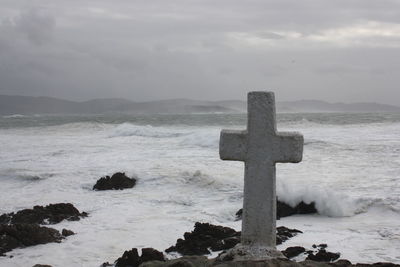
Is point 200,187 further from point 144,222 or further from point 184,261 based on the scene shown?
point 184,261

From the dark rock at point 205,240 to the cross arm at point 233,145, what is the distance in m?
1.43

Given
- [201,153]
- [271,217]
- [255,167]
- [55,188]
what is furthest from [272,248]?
[201,153]

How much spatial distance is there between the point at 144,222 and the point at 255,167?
3383mm

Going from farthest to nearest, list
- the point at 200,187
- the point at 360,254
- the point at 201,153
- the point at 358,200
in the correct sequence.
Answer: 1. the point at 201,153
2. the point at 200,187
3. the point at 358,200
4. the point at 360,254

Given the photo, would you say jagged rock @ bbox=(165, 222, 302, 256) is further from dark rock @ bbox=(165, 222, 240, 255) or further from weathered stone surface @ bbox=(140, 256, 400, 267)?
weathered stone surface @ bbox=(140, 256, 400, 267)

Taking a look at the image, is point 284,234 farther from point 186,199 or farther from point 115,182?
point 115,182

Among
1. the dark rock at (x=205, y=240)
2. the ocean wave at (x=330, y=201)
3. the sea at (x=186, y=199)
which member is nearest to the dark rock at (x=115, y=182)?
the sea at (x=186, y=199)

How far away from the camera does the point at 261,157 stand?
5.08m

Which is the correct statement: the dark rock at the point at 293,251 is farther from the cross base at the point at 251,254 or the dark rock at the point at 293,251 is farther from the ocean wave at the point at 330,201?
the ocean wave at the point at 330,201

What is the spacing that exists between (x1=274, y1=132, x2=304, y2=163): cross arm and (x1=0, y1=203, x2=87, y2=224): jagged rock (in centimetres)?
443

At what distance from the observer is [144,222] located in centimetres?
797

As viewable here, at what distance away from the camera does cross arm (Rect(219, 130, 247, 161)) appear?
514 centimetres

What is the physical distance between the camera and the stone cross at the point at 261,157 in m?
4.98

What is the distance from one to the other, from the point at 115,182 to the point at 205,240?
18.0ft
